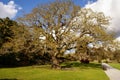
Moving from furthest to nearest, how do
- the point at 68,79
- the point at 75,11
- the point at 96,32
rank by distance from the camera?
the point at 75,11, the point at 96,32, the point at 68,79

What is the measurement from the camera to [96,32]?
38.7m

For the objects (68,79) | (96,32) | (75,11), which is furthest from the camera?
(75,11)

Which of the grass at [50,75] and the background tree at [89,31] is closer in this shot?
the grass at [50,75]

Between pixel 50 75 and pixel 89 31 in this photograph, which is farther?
pixel 89 31

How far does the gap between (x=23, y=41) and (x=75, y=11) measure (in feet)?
33.7

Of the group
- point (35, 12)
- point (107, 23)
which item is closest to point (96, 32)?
point (107, 23)

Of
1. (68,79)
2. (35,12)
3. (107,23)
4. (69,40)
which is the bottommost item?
(68,79)

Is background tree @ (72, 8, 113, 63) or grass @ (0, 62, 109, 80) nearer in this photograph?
grass @ (0, 62, 109, 80)

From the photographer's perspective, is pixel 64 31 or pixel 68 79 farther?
pixel 64 31

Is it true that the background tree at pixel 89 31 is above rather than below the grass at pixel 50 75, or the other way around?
above

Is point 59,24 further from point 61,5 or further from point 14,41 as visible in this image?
point 14,41

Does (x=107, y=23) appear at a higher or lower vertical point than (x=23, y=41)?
higher

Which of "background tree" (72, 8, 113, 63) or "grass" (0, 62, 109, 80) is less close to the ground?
"background tree" (72, 8, 113, 63)

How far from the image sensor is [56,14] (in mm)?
41750
